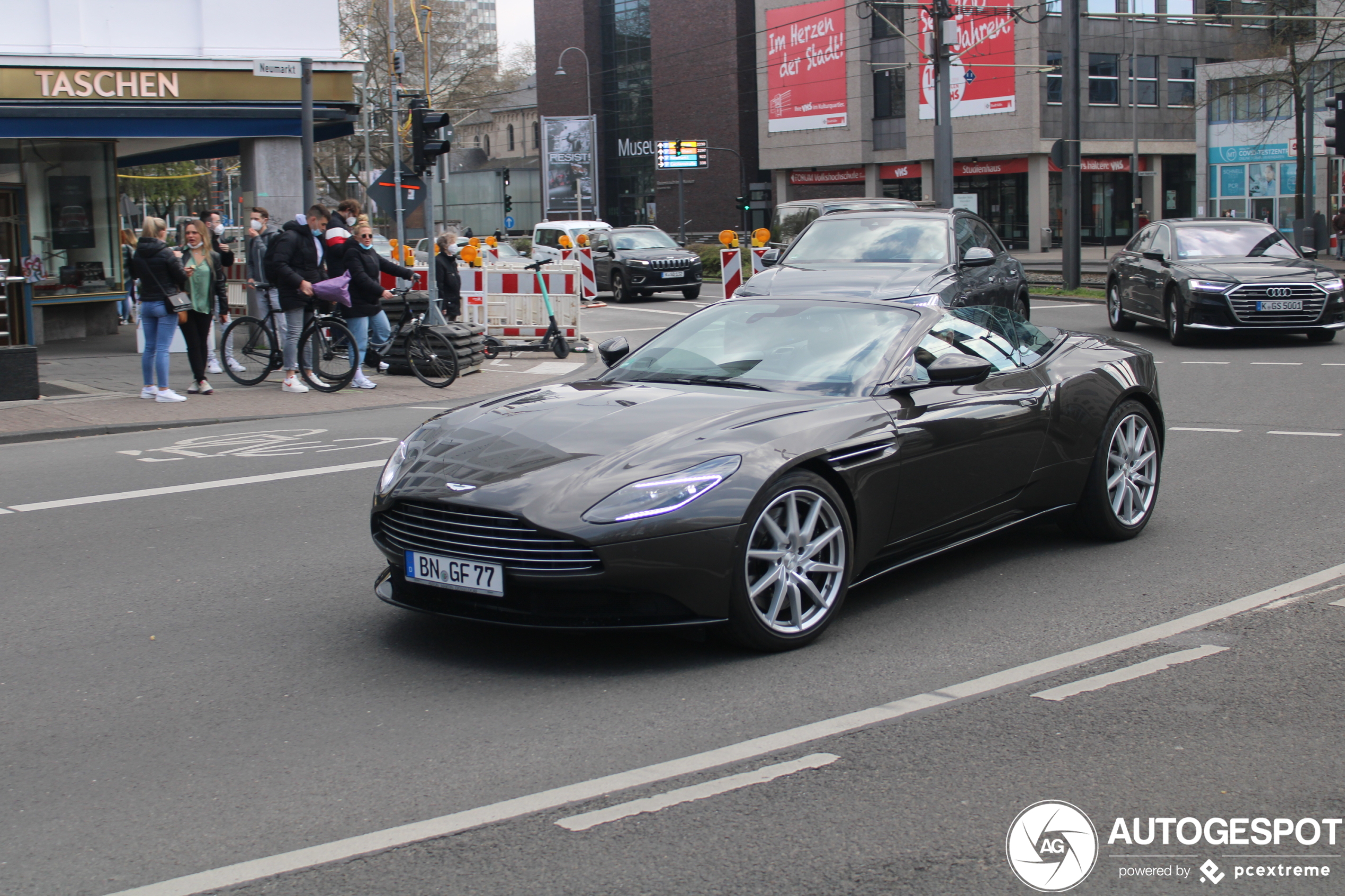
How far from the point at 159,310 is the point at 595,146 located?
2665 inches

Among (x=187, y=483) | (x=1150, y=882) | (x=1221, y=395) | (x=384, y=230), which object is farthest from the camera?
(x=384, y=230)

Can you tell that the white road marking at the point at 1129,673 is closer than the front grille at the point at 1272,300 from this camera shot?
Yes

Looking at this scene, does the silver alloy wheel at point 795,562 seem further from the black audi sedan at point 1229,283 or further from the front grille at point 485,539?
the black audi sedan at point 1229,283

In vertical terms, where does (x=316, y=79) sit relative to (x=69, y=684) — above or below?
above

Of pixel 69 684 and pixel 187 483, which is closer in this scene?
pixel 69 684

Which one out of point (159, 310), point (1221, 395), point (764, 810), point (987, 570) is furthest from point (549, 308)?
point (764, 810)

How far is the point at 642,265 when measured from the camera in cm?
3200

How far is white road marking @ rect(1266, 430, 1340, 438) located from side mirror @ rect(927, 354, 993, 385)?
5.85m

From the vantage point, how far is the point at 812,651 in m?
5.20

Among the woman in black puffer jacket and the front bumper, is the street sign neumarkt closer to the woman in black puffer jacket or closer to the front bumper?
the woman in black puffer jacket

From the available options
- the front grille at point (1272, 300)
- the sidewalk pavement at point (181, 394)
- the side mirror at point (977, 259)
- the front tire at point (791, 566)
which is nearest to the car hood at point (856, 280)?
the side mirror at point (977, 259)

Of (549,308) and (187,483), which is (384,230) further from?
(187,483)

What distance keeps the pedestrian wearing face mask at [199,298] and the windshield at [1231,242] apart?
12.1 m

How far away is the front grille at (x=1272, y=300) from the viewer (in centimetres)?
1672
